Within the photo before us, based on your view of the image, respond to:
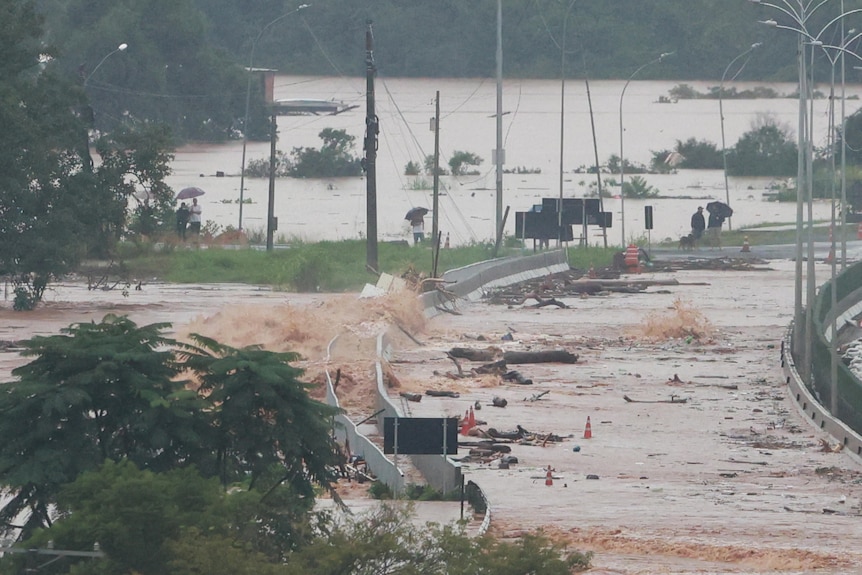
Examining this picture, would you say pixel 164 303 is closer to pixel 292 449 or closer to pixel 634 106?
pixel 292 449

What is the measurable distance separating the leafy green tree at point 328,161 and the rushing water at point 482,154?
1100 millimetres

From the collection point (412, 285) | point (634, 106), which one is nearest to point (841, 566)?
point (412, 285)

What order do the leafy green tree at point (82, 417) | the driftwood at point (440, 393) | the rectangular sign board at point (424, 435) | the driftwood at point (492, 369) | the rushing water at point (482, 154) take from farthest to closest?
the rushing water at point (482, 154) → the driftwood at point (492, 369) → the driftwood at point (440, 393) → the rectangular sign board at point (424, 435) → the leafy green tree at point (82, 417)

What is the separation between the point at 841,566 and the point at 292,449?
242 inches

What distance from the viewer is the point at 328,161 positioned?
10931cm

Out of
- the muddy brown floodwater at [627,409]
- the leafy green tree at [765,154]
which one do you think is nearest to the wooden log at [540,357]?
the muddy brown floodwater at [627,409]

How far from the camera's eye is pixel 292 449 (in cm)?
1377

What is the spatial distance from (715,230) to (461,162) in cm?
3988

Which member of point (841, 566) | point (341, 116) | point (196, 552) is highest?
point (341, 116)

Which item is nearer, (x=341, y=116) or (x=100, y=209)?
(x=100, y=209)

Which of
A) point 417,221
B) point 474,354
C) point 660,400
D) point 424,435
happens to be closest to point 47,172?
point 474,354

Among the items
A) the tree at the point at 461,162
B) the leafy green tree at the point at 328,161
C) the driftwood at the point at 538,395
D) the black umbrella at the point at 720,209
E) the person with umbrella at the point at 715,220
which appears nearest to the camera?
the driftwood at the point at 538,395

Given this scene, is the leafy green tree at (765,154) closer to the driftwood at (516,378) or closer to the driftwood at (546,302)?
the driftwood at (546,302)

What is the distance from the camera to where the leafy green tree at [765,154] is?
356 feet
